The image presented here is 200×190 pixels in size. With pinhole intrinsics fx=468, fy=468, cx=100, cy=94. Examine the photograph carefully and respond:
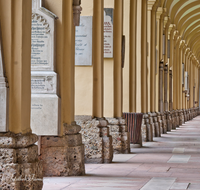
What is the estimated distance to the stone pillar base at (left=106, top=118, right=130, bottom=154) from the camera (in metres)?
10.8

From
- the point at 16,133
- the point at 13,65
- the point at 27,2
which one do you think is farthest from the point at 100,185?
the point at 27,2

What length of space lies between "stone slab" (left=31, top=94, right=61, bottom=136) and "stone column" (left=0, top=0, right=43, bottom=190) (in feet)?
5.71

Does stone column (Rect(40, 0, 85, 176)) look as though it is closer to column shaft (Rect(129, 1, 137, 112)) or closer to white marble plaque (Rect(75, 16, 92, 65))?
white marble plaque (Rect(75, 16, 92, 65))

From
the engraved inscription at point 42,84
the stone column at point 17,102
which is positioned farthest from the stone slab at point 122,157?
the stone column at point 17,102

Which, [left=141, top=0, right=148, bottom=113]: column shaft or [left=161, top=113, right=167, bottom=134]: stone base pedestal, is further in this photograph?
[left=161, top=113, right=167, bottom=134]: stone base pedestal

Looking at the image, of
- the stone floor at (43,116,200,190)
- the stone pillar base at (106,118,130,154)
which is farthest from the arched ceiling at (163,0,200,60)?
the stone floor at (43,116,200,190)

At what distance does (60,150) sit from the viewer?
7.09 meters

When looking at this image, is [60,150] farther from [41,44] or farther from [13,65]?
[13,65]

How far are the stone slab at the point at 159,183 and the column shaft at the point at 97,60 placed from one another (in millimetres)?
2818

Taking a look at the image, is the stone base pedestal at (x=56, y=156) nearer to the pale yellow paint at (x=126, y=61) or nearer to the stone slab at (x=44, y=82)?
the stone slab at (x=44, y=82)

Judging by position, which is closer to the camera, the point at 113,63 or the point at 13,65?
the point at 13,65

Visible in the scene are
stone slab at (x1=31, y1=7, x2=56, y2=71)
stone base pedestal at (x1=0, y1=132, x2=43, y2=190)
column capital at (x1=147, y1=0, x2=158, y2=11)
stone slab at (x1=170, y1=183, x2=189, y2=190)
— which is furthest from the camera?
column capital at (x1=147, y1=0, x2=158, y2=11)

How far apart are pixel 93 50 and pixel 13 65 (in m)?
4.43

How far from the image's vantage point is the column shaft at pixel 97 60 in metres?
9.55
